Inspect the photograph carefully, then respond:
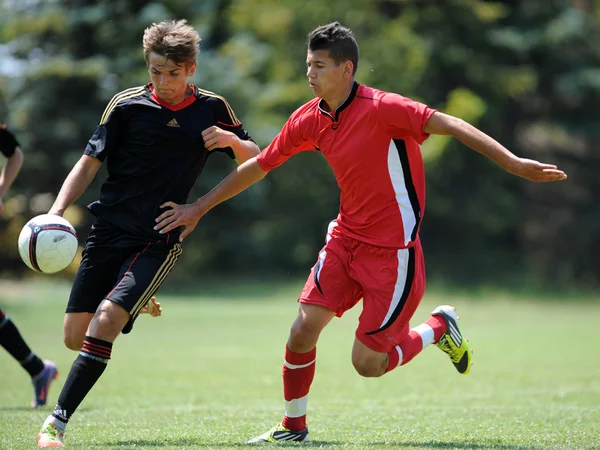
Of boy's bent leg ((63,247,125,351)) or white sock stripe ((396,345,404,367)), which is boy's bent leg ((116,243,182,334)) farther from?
white sock stripe ((396,345,404,367))

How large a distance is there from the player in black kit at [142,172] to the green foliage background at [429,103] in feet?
70.8

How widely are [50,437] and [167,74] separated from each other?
2.35 m

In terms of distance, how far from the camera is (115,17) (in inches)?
1080

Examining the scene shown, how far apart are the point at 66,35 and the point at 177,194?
23457 millimetres

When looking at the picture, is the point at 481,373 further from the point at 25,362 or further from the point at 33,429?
the point at 33,429

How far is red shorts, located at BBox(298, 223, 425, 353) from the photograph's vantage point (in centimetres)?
578

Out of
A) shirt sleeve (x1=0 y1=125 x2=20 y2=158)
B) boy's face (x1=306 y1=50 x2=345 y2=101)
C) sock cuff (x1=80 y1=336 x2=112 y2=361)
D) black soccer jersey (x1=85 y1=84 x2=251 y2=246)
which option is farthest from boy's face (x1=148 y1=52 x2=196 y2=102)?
shirt sleeve (x1=0 y1=125 x2=20 y2=158)

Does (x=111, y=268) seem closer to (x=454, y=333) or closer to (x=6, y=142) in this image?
(x=454, y=333)

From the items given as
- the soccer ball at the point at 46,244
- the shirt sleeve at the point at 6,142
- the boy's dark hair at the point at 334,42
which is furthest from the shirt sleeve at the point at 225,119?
the shirt sleeve at the point at 6,142

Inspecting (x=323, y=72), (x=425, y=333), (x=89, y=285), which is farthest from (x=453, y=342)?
(x=89, y=285)

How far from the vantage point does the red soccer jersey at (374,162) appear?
18.8 feet

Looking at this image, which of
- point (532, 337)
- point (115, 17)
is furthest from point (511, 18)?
point (532, 337)

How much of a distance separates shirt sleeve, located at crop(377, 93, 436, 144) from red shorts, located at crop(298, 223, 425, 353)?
2.47 ft

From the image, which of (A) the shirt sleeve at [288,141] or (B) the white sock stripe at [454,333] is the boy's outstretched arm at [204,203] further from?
(B) the white sock stripe at [454,333]
